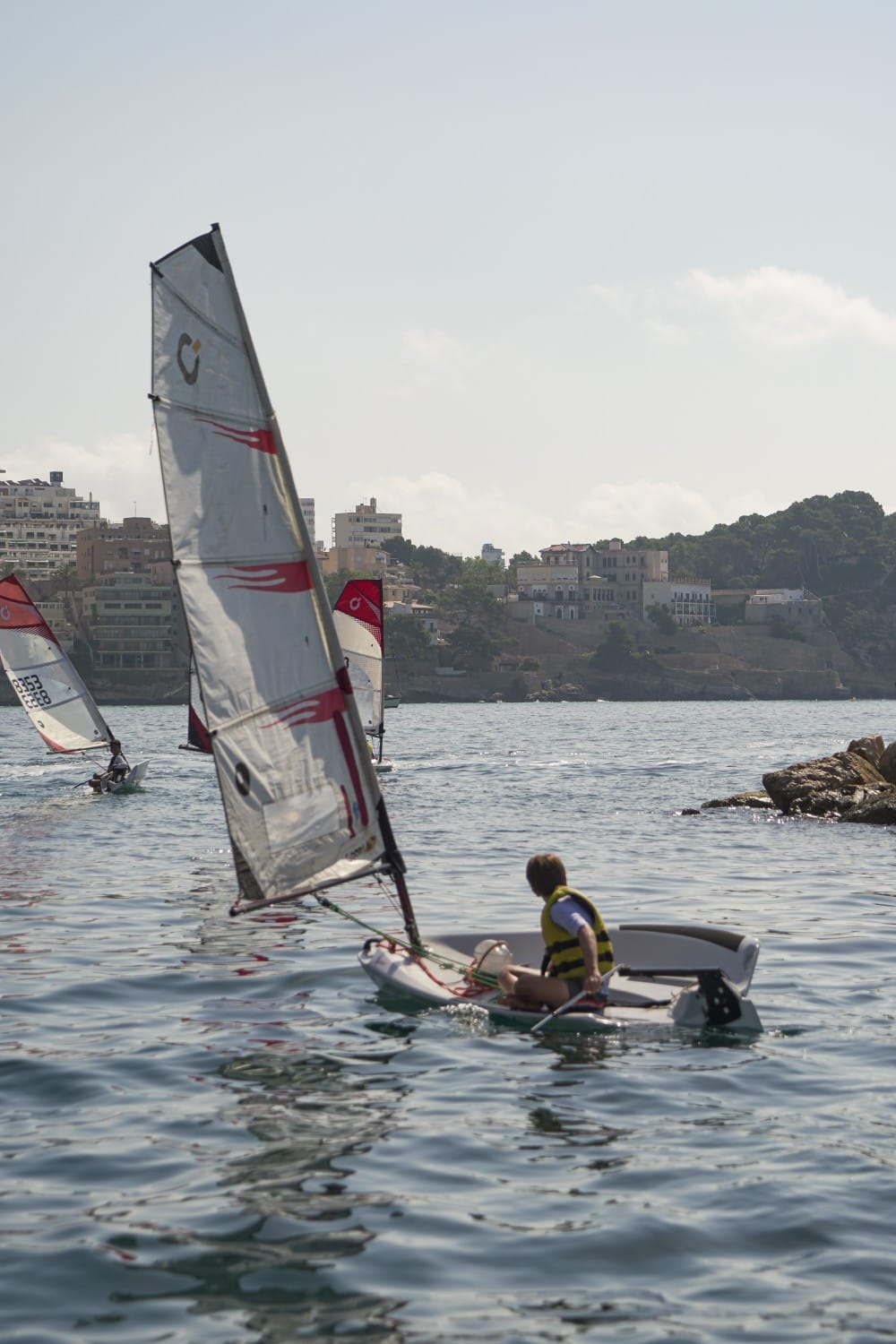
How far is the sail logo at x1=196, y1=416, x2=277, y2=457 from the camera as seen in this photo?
463 inches

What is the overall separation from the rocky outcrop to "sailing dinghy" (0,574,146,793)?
16.9m

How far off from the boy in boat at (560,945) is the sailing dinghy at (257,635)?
0.19 m

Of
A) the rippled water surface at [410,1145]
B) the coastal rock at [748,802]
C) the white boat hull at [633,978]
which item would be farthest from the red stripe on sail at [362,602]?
the white boat hull at [633,978]

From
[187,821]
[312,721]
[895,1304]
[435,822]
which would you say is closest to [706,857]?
[435,822]

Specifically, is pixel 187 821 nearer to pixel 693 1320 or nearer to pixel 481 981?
pixel 481 981

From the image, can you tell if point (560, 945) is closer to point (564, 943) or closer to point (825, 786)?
point (564, 943)

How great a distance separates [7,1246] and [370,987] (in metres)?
6.93

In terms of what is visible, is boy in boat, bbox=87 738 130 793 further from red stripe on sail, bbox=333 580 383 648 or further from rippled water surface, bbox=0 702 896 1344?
rippled water surface, bbox=0 702 896 1344

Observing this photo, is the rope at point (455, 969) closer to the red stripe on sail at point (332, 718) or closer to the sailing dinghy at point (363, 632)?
the red stripe on sail at point (332, 718)

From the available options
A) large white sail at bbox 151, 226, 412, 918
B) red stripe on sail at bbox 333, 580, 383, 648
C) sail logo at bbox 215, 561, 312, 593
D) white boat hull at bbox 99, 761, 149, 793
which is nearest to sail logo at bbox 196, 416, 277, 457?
large white sail at bbox 151, 226, 412, 918

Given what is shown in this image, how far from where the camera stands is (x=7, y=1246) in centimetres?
791

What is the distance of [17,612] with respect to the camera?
41219mm

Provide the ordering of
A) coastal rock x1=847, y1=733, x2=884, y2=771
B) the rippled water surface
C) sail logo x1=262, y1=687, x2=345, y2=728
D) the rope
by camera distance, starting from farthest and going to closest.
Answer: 1. coastal rock x1=847, y1=733, x2=884, y2=771
2. the rope
3. sail logo x1=262, y1=687, x2=345, y2=728
4. the rippled water surface

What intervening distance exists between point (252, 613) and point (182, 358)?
2.00m
